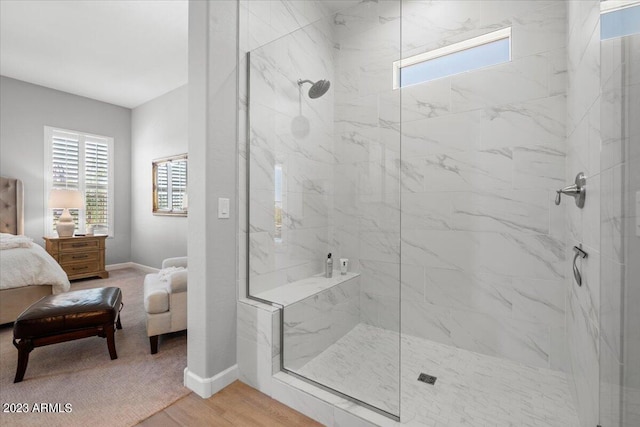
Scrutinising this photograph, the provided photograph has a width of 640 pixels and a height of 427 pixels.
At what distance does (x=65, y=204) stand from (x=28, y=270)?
1867 mm

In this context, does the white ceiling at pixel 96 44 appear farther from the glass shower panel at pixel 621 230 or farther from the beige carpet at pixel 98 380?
the glass shower panel at pixel 621 230

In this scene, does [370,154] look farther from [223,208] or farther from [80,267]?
[80,267]

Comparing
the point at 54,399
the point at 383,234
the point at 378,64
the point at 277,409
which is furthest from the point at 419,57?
the point at 54,399

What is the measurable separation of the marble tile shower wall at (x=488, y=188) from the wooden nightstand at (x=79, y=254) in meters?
→ 4.70

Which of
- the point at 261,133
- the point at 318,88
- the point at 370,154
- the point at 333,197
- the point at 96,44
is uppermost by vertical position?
the point at 96,44

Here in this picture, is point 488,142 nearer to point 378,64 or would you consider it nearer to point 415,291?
point 378,64

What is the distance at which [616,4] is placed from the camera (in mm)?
740

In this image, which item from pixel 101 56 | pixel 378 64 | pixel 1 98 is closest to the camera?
pixel 378 64

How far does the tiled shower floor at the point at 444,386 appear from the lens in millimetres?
1495

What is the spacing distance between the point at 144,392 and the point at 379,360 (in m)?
1.41

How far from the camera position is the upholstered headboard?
396 cm

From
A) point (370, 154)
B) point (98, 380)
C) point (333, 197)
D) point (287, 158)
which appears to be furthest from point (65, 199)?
point (370, 154)

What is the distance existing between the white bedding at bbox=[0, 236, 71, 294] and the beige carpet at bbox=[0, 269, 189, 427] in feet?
1.48

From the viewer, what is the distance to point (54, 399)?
5.63 feet
